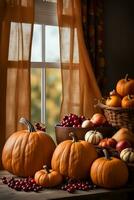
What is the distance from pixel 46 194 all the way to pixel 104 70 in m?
1.63

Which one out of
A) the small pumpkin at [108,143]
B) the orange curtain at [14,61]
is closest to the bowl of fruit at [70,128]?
the small pumpkin at [108,143]

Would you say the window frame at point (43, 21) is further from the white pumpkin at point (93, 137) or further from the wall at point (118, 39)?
the white pumpkin at point (93, 137)

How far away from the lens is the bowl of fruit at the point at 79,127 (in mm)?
2105

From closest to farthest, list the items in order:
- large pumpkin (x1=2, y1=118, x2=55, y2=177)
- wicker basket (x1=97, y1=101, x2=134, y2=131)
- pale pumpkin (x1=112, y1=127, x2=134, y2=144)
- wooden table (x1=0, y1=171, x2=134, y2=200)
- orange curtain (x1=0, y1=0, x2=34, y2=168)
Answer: wooden table (x1=0, y1=171, x2=134, y2=200)
large pumpkin (x1=2, y1=118, x2=55, y2=177)
pale pumpkin (x1=112, y1=127, x2=134, y2=144)
wicker basket (x1=97, y1=101, x2=134, y2=131)
orange curtain (x1=0, y1=0, x2=34, y2=168)

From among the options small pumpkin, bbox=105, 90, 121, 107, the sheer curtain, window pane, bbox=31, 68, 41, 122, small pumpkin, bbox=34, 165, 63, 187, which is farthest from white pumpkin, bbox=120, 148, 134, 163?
the sheer curtain

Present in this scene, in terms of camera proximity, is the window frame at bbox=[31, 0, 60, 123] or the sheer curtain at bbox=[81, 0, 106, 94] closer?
the window frame at bbox=[31, 0, 60, 123]

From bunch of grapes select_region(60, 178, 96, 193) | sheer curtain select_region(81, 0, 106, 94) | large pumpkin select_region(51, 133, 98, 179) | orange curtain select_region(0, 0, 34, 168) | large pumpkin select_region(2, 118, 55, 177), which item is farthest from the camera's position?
sheer curtain select_region(81, 0, 106, 94)

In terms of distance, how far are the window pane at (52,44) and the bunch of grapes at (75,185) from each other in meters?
1.32

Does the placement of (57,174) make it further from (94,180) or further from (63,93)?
(63,93)

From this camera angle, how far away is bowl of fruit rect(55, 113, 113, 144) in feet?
6.91

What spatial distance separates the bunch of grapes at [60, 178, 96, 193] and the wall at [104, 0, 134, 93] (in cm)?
144

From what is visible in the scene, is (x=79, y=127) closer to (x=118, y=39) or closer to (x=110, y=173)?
(x=110, y=173)

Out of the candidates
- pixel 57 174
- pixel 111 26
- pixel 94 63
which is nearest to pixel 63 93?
pixel 94 63

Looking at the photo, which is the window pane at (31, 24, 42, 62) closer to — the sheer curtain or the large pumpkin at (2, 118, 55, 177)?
the sheer curtain
